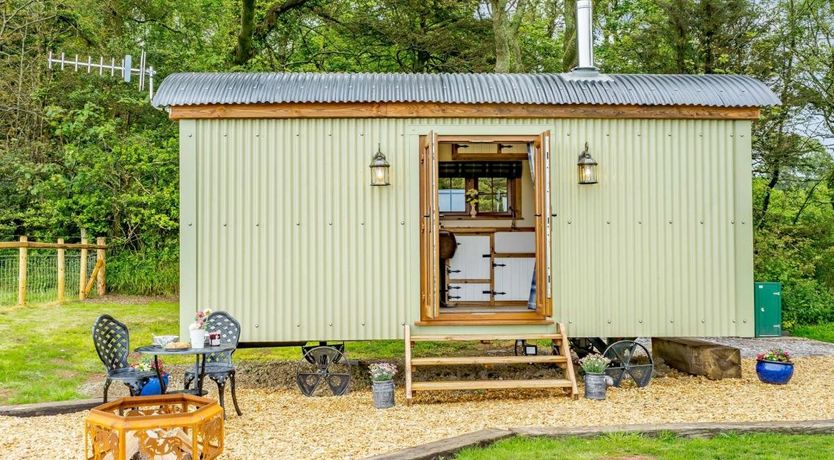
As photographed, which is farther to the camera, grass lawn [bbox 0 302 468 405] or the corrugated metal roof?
→ grass lawn [bbox 0 302 468 405]

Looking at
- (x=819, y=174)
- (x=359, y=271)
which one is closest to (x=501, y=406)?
(x=359, y=271)

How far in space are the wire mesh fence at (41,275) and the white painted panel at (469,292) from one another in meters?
7.93

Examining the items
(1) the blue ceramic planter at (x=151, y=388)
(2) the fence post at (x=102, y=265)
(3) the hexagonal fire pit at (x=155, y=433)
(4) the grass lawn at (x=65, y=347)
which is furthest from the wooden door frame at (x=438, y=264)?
(2) the fence post at (x=102, y=265)

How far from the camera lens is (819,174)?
13.7m

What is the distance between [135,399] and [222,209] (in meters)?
2.55

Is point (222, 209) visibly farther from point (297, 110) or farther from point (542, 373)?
point (542, 373)

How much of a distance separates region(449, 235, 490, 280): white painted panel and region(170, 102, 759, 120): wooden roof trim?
2.06m

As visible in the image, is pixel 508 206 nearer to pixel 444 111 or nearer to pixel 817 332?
pixel 444 111

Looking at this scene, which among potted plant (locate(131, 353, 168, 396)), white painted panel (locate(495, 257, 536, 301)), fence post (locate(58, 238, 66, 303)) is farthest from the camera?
fence post (locate(58, 238, 66, 303))

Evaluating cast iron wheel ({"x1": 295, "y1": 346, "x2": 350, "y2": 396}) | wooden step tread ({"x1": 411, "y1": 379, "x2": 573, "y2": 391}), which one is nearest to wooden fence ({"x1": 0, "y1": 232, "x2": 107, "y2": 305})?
cast iron wheel ({"x1": 295, "y1": 346, "x2": 350, "y2": 396})

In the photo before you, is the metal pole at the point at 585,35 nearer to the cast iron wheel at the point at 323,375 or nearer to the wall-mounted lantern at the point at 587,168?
the wall-mounted lantern at the point at 587,168

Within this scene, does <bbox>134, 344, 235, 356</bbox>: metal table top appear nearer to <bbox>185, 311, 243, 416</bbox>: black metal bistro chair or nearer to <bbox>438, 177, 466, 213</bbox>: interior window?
<bbox>185, 311, 243, 416</bbox>: black metal bistro chair

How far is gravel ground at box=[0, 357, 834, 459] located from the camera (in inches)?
185

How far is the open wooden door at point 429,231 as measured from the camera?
623 centimetres
